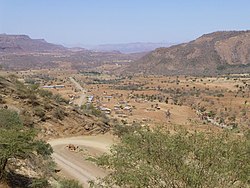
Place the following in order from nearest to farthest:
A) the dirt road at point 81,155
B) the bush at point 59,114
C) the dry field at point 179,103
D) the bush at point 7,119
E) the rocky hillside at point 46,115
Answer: the dirt road at point 81,155, the bush at point 7,119, the rocky hillside at point 46,115, the bush at point 59,114, the dry field at point 179,103

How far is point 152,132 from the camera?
1418 cm

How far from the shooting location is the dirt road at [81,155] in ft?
92.9

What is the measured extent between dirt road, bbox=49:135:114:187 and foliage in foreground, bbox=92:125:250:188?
1308 cm

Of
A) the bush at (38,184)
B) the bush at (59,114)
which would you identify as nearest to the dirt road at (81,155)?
the bush at (59,114)

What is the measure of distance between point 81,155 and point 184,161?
21393 mm

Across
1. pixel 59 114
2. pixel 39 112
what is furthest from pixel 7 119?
pixel 59 114

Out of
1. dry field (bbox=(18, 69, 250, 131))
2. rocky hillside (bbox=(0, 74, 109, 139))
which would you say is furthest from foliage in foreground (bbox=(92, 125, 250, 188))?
dry field (bbox=(18, 69, 250, 131))

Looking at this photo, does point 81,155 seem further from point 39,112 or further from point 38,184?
point 38,184

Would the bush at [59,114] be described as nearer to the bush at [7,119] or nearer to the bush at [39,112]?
the bush at [39,112]

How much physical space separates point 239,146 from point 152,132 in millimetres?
2954

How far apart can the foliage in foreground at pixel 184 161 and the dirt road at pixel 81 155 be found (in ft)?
42.9

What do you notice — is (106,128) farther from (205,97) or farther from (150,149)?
(205,97)

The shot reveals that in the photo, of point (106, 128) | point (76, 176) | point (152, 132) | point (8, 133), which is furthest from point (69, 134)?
point (152, 132)

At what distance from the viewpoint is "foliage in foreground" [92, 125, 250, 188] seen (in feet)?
40.8
